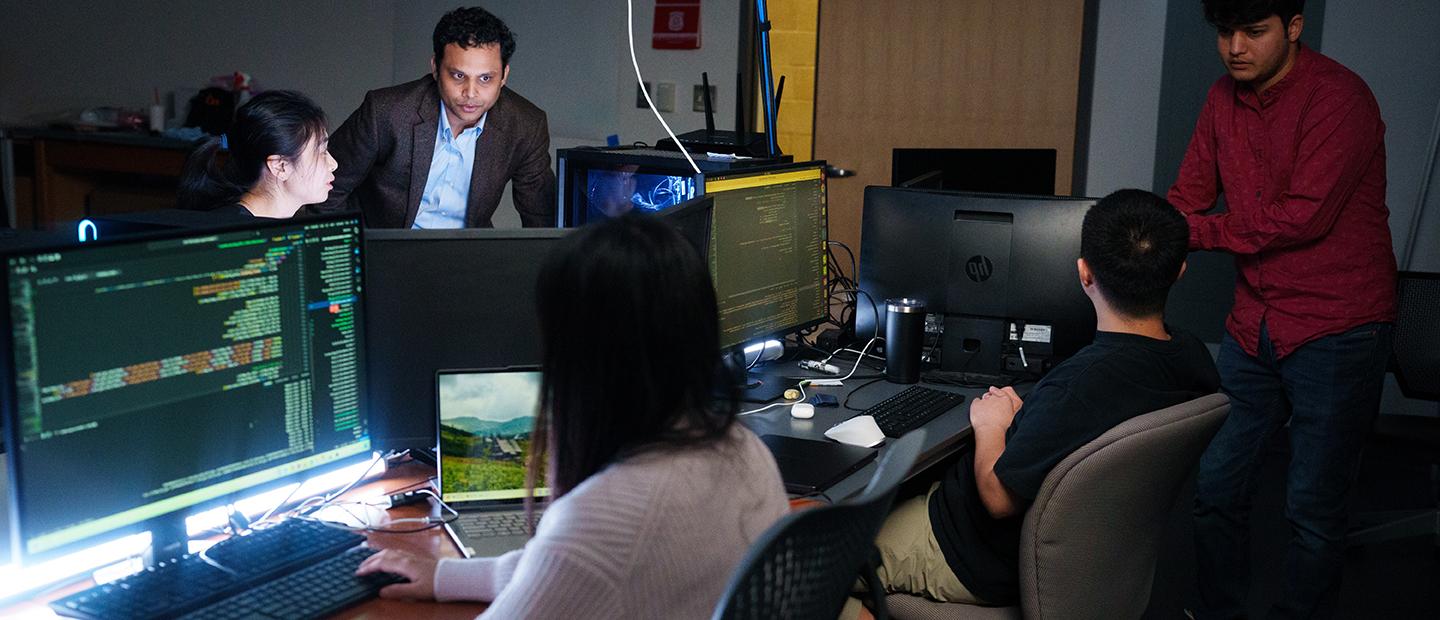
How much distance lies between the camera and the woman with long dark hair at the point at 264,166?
2682 mm

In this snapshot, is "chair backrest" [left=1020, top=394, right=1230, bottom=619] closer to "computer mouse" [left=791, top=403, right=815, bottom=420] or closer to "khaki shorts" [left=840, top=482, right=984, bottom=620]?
"khaki shorts" [left=840, top=482, right=984, bottom=620]

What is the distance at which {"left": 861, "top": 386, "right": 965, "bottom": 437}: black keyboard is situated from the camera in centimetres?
231

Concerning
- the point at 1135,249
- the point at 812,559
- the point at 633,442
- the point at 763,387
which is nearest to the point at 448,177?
the point at 763,387

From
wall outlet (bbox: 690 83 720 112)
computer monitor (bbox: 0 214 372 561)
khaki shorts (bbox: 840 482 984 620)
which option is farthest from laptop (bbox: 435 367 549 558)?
wall outlet (bbox: 690 83 720 112)

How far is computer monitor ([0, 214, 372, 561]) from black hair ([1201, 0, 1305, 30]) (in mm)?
1960

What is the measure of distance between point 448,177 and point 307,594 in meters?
1.99

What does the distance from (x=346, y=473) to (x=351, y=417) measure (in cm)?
27

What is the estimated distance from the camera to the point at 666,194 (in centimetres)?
272

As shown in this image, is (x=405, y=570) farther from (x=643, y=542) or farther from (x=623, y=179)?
(x=623, y=179)

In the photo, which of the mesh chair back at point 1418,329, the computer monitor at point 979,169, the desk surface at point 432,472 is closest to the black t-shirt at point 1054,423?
the desk surface at point 432,472

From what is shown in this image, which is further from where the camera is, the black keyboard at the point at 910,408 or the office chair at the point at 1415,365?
the office chair at the point at 1415,365

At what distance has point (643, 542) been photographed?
3.80 feet

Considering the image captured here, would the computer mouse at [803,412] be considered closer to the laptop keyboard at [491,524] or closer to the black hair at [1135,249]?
the black hair at [1135,249]

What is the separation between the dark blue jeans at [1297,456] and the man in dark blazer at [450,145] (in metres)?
1.73
